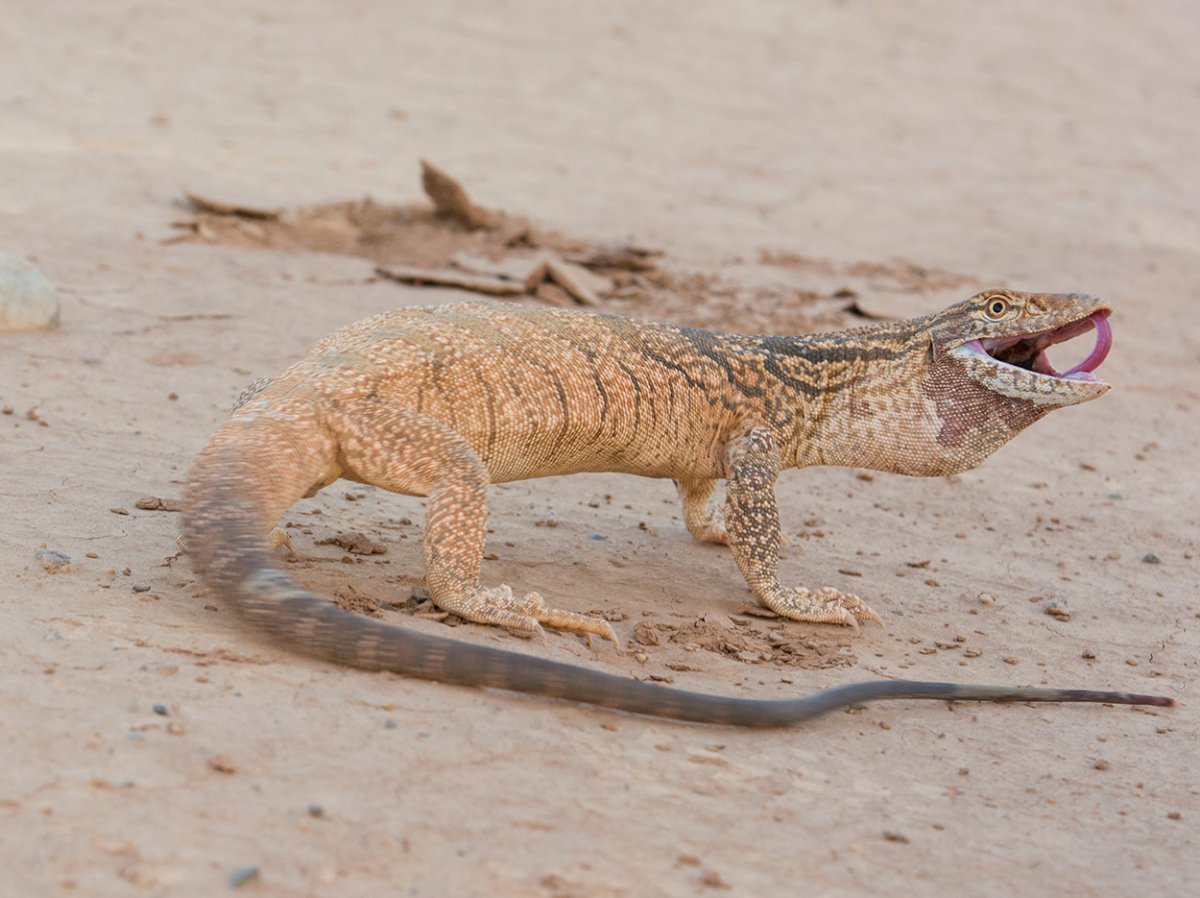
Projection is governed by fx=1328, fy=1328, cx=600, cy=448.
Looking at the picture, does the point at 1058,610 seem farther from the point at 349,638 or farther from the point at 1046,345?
the point at 349,638

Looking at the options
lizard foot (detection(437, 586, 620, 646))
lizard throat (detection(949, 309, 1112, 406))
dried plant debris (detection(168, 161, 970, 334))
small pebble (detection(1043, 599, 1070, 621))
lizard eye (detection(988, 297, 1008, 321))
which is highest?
dried plant debris (detection(168, 161, 970, 334))

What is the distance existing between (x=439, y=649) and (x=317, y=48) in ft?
48.0

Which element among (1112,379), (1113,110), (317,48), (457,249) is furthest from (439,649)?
(1113,110)

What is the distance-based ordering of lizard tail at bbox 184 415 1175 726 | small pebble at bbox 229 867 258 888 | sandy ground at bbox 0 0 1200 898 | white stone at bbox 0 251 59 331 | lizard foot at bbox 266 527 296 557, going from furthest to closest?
1. white stone at bbox 0 251 59 331
2. lizard foot at bbox 266 527 296 557
3. lizard tail at bbox 184 415 1175 726
4. sandy ground at bbox 0 0 1200 898
5. small pebble at bbox 229 867 258 888

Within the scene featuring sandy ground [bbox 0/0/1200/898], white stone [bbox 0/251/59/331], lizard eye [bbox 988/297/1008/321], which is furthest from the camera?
white stone [bbox 0/251/59/331]

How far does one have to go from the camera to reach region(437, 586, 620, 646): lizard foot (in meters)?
5.33

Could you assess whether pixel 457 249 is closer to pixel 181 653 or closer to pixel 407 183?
pixel 407 183

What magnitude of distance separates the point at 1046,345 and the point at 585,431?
7.72 ft

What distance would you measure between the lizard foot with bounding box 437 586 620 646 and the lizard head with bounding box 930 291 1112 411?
227cm

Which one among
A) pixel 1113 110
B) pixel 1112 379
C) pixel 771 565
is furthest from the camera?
pixel 1113 110

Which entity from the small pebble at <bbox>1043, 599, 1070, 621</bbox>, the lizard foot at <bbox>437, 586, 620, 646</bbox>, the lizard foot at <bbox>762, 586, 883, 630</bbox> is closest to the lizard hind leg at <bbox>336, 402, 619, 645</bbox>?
the lizard foot at <bbox>437, 586, 620, 646</bbox>

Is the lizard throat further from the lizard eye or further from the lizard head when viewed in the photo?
the lizard eye

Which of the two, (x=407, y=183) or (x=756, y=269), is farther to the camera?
(x=407, y=183)

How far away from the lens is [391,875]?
11.8 ft
